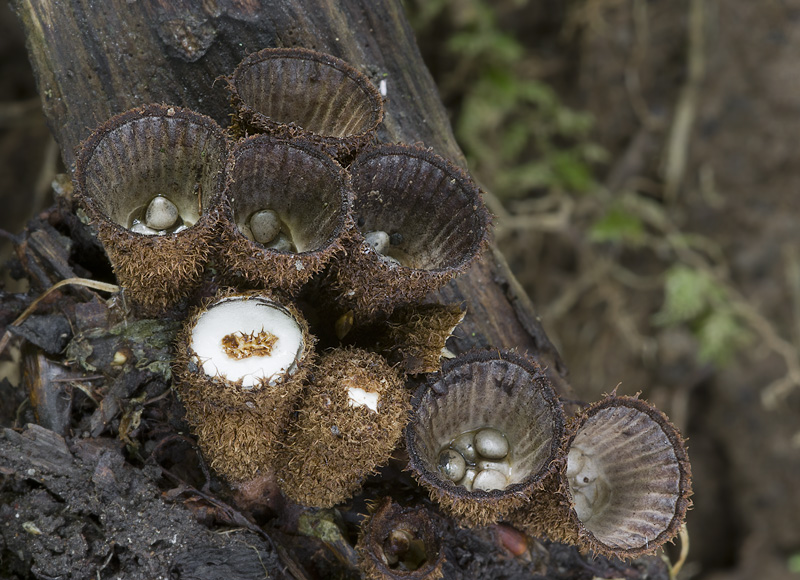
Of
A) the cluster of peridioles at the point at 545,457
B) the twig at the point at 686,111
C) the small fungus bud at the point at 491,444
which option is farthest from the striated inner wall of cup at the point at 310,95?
the twig at the point at 686,111

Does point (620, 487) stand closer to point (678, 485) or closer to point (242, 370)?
point (678, 485)

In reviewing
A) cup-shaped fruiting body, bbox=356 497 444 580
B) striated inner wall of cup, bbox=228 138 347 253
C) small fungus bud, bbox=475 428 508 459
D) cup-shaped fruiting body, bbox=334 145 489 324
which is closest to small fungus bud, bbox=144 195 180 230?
striated inner wall of cup, bbox=228 138 347 253

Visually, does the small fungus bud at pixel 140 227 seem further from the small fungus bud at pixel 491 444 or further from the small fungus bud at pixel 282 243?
the small fungus bud at pixel 491 444

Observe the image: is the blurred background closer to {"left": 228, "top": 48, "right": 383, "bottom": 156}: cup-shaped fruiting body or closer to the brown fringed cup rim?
{"left": 228, "top": 48, "right": 383, "bottom": 156}: cup-shaped fruiting body

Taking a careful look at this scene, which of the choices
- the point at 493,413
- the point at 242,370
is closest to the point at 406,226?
the point at 493,413

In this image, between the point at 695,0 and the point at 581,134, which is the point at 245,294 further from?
the point at 695,0

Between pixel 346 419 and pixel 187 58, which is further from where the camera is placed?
pixel 187 58
